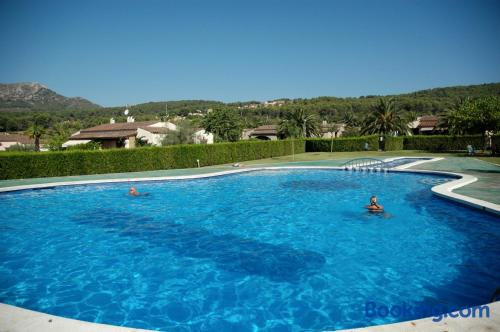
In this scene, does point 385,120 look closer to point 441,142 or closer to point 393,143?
point 393,143

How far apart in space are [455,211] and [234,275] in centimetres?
948

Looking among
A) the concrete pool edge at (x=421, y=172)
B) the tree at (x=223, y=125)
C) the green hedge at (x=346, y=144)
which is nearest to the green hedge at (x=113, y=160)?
the concrete pool edge at (x=421, y=172)

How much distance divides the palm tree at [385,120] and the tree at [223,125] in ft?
76.8

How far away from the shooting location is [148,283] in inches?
309

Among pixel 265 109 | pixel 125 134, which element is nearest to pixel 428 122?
pixel 125 134

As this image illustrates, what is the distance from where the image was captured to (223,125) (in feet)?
210

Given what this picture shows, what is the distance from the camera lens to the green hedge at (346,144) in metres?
49.7

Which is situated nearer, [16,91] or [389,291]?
[389,291]

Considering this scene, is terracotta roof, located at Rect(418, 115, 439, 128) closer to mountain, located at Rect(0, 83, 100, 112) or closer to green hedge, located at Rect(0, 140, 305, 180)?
green hedge, located at Rect(0, 140, 305, 180)

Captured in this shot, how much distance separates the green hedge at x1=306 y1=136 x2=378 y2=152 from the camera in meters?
49.7

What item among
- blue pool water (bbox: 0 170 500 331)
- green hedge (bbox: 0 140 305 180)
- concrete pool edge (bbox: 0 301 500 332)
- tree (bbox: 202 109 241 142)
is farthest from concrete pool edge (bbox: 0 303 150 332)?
tree (bbox: 202 109 241 142)

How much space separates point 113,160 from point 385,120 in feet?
156

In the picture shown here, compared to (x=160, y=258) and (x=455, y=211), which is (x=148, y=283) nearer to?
(x=160, y=258)

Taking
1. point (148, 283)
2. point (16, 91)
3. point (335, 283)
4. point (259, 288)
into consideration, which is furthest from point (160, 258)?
point (16, 91)
